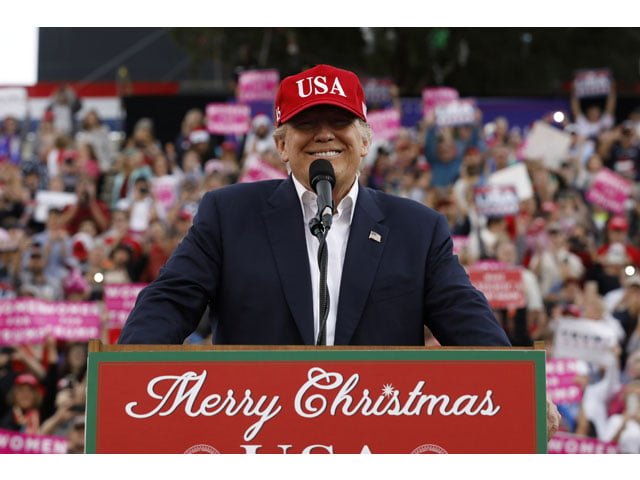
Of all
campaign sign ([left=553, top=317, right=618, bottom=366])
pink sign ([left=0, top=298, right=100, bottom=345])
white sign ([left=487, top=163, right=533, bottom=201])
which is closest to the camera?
campaign sign ([left=553, top=317, right=618, bottom=366])

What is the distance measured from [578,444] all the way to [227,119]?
7.10 metres

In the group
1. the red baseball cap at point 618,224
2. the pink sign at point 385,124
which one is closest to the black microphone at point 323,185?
the red baseball cap at point 618,224

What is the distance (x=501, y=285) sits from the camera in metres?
10.5

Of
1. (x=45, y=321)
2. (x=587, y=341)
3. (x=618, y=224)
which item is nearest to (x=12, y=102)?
(x=45, y=321)

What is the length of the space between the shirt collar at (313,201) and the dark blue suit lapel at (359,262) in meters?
0.02

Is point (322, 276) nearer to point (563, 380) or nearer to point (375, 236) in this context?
point (375, 236)

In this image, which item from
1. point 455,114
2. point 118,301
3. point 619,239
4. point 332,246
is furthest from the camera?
point 455,114

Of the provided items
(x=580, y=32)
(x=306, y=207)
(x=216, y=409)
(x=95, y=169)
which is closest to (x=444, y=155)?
(x=95, y=169)

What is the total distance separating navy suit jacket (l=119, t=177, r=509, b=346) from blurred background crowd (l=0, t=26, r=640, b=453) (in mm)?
4973

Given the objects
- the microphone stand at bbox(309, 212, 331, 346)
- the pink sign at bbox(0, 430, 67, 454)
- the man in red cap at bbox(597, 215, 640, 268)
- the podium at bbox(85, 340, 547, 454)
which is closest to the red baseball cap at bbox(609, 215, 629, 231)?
the man in red cap at bbox(597, 215, 640, 268)

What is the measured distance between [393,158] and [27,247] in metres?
4.31

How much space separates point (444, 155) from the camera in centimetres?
1369

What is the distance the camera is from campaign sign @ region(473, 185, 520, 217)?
39.0 ft

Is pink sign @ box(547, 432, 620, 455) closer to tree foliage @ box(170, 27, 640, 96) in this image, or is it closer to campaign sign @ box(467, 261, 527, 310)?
campaign sign @ box(467, 261, 527, 310)
